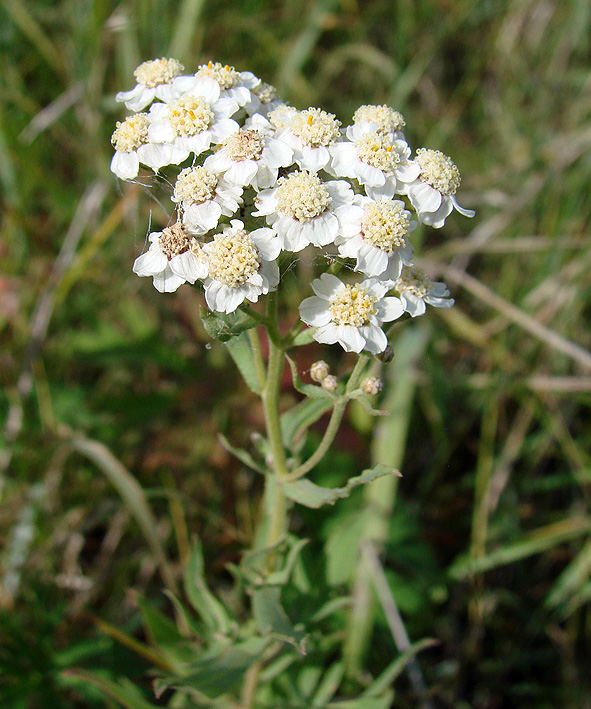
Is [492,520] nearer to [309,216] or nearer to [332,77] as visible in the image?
[309,216]

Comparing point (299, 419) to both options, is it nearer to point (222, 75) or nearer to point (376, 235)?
point (376, 235)

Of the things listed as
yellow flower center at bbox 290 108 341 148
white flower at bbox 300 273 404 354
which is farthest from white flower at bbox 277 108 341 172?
white flower at bbox 300 273 404 354

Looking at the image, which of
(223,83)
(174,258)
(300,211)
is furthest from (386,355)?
(223,83)

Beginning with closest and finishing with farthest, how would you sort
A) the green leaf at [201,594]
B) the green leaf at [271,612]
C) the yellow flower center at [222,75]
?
1. the yellow flower center at [222,75]
2. the green leaf at [271,612]
3. the green leaf at [201,594]

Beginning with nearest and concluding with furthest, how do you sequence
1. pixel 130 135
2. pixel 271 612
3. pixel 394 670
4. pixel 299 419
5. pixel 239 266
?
1. pixel 239 266
2. pixel 130 135
3. pixel 271 612
4. pixel 299 419
5. pixel 394 670

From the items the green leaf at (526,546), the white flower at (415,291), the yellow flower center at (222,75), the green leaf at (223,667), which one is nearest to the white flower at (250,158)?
the yellow flower center at (222,75)

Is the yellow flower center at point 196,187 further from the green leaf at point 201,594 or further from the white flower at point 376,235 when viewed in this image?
the green leaf at point 201,594
